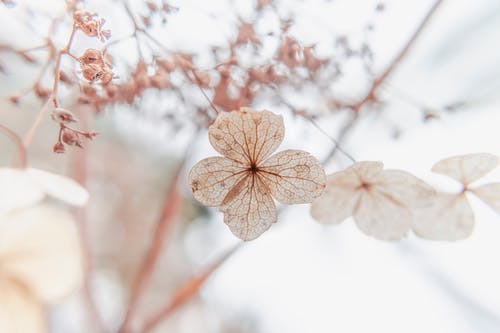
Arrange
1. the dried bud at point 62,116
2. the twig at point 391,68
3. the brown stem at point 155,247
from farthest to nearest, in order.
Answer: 1. the brown stem at point 155,247
2. the twig at point 391,68
3. the dried bud at point 62,116

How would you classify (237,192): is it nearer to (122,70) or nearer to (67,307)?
(122,70)

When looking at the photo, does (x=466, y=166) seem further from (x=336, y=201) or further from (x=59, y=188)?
(x=59, y=188)

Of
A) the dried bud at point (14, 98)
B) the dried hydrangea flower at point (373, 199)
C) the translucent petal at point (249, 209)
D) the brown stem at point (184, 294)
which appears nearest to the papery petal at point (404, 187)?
the dried hydrangea flower at point (373, 199)

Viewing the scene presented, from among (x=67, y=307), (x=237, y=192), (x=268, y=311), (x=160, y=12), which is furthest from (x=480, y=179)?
(x=67, y=307)

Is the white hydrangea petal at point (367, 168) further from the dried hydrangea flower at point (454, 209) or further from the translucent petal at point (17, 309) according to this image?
the translucent petal at point (17, 309)

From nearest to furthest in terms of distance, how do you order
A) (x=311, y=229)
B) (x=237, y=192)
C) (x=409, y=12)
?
(x=237, y=192) → (x=409, y=12) → (x=311, y=229)

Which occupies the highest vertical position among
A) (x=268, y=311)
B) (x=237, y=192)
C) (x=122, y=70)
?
(x=268, y=311)

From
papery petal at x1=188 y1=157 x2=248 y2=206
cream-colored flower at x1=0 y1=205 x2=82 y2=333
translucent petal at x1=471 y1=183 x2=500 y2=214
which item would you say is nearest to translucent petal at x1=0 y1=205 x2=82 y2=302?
cream-colored flower at x1=0 y1=205 x2=82 y2=333
